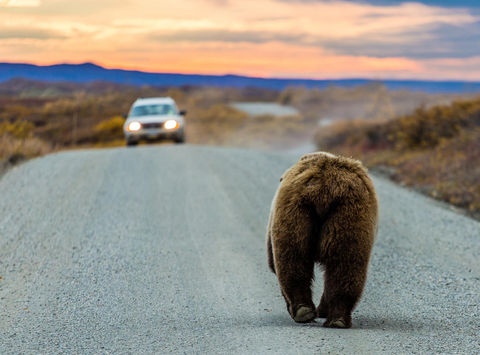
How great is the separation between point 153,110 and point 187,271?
14078 mm

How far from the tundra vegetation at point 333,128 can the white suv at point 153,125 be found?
2.89 m

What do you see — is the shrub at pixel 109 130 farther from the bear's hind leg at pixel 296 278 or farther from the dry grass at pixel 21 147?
the bear's hind leg at pixel 296 278

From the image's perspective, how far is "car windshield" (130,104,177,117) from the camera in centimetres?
2116

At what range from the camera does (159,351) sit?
4.93m

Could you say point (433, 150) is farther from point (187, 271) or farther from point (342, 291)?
point (342, 291)

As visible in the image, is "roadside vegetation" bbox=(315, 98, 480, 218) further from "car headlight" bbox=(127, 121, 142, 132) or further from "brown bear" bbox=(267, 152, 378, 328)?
"brown bear" bbox=(267, 152, 378, 328)

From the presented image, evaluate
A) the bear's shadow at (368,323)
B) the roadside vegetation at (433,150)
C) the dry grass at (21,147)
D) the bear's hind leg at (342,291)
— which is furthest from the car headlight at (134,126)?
the bear's hind leg at (342,291)

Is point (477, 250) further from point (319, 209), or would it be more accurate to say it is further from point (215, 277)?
point (319, 209)

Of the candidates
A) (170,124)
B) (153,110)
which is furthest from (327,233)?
(153,110)

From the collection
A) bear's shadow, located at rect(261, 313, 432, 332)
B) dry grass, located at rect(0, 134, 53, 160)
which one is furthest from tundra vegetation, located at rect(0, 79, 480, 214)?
bear's shadow, located at rect(261, 313, 432, 332)

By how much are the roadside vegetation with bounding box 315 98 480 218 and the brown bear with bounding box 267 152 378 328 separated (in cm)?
890

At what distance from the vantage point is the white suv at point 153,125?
20.2 meters

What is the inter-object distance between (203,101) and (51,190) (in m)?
60.6

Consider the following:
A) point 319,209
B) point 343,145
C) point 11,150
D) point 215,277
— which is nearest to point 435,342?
point 319,209
